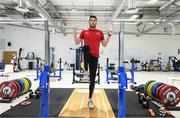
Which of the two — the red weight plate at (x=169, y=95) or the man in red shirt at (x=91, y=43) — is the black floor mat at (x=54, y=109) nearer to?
the red weight plate at (x=169, y=95)

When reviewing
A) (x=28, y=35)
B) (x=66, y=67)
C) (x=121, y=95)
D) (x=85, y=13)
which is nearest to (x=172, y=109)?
(x=121, y=95)

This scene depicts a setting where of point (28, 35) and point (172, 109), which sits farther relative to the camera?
point (28, 35)

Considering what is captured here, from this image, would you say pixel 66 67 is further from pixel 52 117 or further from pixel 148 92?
pixel 52 117

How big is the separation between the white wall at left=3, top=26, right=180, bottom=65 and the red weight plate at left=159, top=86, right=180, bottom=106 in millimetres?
10774

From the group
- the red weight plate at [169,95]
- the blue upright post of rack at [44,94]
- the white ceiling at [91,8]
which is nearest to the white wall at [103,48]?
the white ceiling at [91,8]

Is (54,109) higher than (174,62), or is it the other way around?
(174,62)

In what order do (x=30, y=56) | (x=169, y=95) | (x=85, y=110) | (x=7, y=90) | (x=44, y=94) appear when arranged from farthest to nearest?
(x=30, y=56)
(x=7, y=90)
(x=169, y=95)
(x=85, y=110)
(x=44, y=94)

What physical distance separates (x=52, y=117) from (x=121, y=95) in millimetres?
Result: 1034

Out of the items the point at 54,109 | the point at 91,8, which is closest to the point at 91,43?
the point at 54,109

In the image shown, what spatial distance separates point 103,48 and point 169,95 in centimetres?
1092

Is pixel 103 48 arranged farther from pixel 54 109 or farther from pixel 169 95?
pixel 54 109

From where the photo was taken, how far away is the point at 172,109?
3.66 m

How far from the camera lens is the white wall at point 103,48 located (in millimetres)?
14445

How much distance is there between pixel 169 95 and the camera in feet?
12.3
